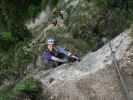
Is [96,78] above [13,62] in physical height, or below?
below

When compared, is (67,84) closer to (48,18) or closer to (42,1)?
(42,1)

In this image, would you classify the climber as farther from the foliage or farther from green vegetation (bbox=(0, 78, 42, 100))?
green vegetation (bbox=(0, 78, 42, 100))

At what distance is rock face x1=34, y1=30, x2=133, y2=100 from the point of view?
9.25 meters

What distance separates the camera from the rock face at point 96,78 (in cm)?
925

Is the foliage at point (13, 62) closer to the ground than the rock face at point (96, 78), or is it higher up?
higher up

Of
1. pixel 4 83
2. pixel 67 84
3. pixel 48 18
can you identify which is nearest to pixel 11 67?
pixel 4 83

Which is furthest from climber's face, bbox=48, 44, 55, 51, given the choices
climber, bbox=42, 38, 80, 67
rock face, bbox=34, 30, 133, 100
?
rock face, bbox=34, 30, 133, 100

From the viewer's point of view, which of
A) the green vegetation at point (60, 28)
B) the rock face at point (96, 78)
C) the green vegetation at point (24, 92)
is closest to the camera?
the rock face at point (96, 78)

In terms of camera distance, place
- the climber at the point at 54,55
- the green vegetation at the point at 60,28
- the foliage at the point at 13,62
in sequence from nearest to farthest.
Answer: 1. the green vegetation at the point at 60,28
2. the foliage at the point at 13,62
3. the climber at the point at 54,55

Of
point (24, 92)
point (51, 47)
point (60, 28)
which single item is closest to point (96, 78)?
point (24, 92)

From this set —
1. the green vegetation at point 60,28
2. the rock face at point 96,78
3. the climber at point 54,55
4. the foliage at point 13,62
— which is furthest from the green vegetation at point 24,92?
the climber at point 54,55

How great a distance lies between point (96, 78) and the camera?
9484mm

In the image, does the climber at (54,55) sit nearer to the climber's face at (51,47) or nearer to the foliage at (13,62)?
the climber's face at (51,47)

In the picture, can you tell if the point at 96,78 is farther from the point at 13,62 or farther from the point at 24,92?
the point at 13,62
